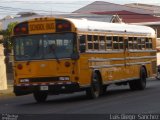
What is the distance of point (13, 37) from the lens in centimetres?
2112

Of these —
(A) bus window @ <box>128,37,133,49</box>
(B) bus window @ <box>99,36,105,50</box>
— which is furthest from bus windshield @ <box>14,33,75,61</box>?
(A) bus window @ <box>128,37,133,49</box>

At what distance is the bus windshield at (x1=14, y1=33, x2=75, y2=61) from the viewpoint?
20234mm

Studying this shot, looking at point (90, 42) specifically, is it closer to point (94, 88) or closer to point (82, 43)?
point (82, 43)

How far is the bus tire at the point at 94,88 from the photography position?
2128cm

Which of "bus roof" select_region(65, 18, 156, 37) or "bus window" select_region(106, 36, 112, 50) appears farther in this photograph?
"bus window" select_region(106, 36, 112, 50)

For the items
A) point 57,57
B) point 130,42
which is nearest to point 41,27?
point 57,57

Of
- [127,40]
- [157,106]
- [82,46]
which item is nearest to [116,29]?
[127,40]

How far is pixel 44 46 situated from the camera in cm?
2050

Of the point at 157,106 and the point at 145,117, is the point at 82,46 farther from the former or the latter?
the point at 145,117

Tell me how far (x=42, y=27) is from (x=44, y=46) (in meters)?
0.66

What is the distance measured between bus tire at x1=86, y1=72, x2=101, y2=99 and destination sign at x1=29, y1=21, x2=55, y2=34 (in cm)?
240

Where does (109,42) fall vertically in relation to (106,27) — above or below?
below

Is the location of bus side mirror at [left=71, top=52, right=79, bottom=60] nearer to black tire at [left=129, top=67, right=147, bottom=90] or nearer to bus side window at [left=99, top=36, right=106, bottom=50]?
bus side window at [left=99, top=36, right=106, bottom=50]

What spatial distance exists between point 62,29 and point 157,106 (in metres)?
4.63
